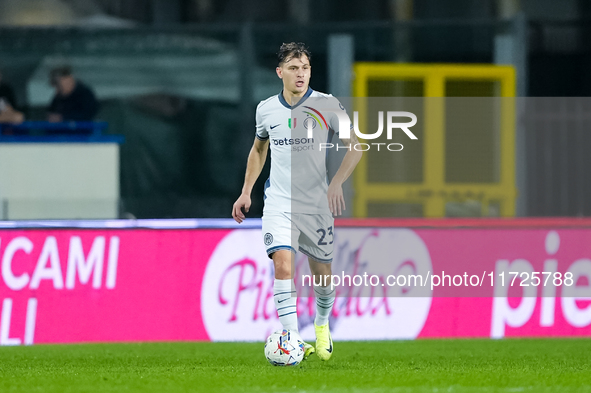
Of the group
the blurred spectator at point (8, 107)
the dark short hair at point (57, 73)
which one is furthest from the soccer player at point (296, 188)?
the dark short hair at point (57, 73)

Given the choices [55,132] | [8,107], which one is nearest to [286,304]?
[55,132]

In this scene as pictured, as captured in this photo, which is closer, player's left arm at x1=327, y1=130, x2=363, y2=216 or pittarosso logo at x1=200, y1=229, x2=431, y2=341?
player's left arm at x1=327, y1=130, x2=363, y2=216

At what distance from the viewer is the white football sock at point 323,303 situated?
700 cm

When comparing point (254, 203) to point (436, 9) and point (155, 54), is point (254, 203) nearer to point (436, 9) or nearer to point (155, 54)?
point (155, 54)

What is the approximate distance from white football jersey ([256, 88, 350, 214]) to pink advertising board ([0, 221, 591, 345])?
8.03 feet

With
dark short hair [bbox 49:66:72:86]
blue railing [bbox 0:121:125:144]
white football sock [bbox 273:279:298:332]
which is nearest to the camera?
white football sock [bbox 273:279:298:332]

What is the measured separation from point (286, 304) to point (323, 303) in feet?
1.69

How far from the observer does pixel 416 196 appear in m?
11.2

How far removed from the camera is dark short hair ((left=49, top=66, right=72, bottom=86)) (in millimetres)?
12461

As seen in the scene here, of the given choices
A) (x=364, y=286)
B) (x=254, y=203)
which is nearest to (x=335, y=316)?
(x=364, y=286)

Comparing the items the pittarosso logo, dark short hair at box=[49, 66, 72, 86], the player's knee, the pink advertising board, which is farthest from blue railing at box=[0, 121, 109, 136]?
the player's knee

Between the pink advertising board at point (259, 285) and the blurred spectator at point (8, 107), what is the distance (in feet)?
9.63

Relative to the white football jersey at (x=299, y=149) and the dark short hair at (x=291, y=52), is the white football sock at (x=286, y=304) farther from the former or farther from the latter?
the dark short hair at (x=291, y=52)

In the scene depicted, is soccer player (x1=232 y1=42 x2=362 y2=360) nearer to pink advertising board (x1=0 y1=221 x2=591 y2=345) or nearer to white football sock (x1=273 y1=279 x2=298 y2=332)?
white football sock (x1=273 y1=279 x2=298 y2=332)
